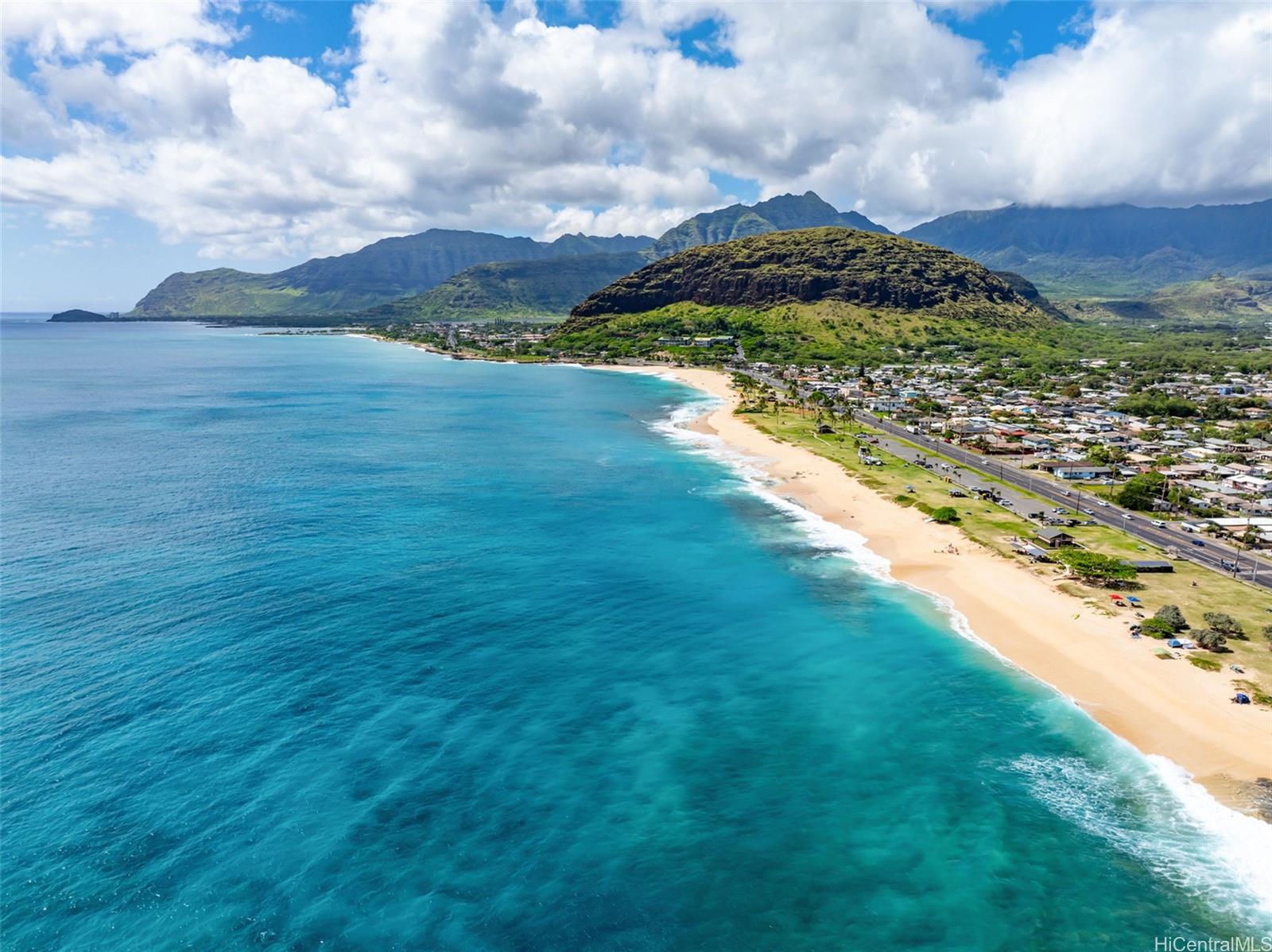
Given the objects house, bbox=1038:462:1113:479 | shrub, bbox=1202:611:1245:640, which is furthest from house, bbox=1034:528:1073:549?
house, bbox=1038:462:1113:479

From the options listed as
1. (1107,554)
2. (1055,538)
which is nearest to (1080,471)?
(1055,538)

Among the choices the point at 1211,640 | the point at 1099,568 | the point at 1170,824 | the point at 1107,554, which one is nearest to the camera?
the point at 1170,824

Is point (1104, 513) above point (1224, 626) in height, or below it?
above

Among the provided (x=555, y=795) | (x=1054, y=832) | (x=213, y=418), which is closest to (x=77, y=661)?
(x=555, y=795)

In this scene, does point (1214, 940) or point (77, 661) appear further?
point (77, 661)

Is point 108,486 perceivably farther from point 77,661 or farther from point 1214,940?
point 1214,940

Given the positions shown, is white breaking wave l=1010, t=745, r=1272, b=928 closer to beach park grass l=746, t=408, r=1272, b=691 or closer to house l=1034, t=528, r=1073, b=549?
beach park grass l=746, t=408, r=1272, b=691

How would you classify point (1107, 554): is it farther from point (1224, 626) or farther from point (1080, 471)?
point (1080, 471)
